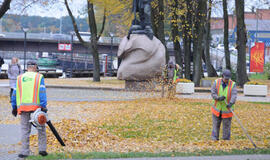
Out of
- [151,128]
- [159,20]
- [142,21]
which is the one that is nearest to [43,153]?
[151,128]

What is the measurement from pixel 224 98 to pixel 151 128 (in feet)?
12.5

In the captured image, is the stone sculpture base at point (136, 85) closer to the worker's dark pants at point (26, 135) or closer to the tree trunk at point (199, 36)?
the tree trunk at point (199, 36)

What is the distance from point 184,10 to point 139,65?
30.2 feet

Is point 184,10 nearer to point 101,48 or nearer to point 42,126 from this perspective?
point 42,126

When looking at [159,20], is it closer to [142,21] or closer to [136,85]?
[142,21]

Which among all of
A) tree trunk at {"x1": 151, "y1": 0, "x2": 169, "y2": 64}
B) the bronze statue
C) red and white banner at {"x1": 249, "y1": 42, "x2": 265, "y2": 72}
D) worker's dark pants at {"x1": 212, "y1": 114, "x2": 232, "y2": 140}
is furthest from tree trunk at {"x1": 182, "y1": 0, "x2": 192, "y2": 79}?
worker's dark pants at {"x1": 212, "y1": 114, "x2": 232, "y2": 140}

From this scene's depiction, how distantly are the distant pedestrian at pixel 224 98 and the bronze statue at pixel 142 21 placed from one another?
48.8 feet

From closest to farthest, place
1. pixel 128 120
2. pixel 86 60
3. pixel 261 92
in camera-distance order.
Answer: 1. pixel 128 120
2. pixel 261 92
3. pixel 86 60

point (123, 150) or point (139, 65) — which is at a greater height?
point (139, 65)

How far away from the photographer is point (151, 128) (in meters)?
13.8

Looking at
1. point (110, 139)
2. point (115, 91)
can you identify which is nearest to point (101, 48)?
point (115, 91)

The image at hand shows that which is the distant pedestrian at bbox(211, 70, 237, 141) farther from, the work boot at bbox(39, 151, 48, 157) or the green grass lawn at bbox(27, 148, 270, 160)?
the work boot at bbox(39, 151, 48, 157)

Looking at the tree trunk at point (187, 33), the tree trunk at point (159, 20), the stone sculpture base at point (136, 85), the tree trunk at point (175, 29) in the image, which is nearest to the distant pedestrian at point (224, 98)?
the stone sculpture base at point (136, 85)

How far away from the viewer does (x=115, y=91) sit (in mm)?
27922
